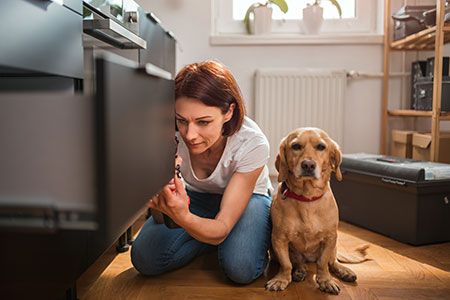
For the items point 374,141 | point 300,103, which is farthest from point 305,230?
point 374,141

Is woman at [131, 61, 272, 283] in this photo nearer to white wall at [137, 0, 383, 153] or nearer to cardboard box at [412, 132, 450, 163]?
cardboard box at [412, 132, 450, 163]

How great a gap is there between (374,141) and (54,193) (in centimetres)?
282

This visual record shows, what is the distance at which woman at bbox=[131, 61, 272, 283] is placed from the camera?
114 centimetres

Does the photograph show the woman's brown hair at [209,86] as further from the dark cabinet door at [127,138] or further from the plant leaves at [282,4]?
the plant leaves at [282,4]

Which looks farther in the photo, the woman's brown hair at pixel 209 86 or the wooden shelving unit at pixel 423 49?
the wooden shelving unit at pixel 423 49

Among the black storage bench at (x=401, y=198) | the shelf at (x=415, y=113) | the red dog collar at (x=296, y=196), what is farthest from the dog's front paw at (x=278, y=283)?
the shelf at (x=415, y=113)

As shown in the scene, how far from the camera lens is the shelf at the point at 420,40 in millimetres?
2352

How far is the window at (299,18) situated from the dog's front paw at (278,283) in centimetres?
199

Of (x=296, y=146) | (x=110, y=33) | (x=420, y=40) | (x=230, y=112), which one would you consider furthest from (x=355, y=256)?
(x=420, y=40)

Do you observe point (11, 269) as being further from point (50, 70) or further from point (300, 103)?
point (300, 103)

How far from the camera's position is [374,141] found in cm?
299

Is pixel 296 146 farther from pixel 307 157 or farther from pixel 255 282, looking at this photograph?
pixel 255 282

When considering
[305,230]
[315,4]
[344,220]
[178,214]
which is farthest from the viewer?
[315,4]

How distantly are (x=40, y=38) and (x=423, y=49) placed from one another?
2.61 m
